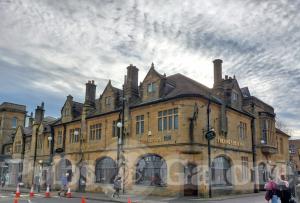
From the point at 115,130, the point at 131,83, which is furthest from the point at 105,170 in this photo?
the point at 131,83

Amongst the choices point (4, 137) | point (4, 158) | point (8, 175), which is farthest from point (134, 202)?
point (4, 137)

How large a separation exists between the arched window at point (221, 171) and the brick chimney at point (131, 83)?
981 centimetres

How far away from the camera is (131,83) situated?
31125mm

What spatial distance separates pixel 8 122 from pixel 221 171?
4406 cm

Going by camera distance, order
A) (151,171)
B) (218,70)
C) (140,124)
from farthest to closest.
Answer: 1. (218,70)
2. (140,124)
3. (151,171)

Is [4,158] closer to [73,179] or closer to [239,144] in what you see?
[73,179]

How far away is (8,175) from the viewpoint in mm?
48375

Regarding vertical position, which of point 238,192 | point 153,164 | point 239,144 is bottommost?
point 238,192

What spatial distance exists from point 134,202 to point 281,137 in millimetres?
29333

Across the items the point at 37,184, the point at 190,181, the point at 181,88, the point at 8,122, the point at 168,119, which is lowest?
the point at 37,184

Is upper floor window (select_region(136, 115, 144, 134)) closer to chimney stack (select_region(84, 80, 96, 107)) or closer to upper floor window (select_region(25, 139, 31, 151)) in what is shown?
chimney stack (select_region(84, 80, 96, 107))

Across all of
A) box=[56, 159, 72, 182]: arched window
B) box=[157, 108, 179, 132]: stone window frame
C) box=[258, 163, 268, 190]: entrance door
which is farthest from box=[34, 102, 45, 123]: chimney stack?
box=[258, 163, 268, 190]: entrance door

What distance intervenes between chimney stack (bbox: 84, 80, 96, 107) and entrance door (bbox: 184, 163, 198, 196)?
1508 centimetres

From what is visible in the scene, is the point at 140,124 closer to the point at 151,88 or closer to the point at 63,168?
the point at 151,88
